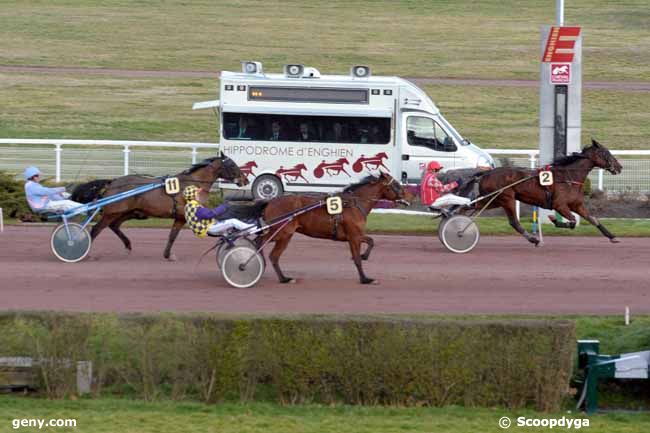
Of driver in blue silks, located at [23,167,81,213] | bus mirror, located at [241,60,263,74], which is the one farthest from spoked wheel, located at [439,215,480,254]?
bus mirror, located at [241,60,263,74]

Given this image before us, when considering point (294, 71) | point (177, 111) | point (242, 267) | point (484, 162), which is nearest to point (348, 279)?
point (242, 267)

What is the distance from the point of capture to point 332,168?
2158 cm

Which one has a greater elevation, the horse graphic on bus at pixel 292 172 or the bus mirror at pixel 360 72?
the bus mirror at pixel 360 72

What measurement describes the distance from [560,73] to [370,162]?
4477mm

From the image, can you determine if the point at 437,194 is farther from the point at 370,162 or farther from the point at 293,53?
the point at 293,53

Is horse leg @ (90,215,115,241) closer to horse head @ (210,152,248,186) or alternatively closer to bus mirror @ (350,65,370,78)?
horse head @ (210,152,248,186)

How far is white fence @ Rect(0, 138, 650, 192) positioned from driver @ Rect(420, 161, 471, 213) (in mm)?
3765

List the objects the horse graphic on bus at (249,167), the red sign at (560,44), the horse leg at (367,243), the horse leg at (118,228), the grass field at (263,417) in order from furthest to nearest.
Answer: the horse graphic on bus at (249,167), the red sign at (560,44), the horse leg at (118,228), the horse leg at (367,243), the grass field at (263,417)

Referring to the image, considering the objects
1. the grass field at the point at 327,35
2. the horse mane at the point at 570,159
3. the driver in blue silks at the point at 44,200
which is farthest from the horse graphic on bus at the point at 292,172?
the grass field at the point at 327,35

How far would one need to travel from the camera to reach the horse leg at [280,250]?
519 inches

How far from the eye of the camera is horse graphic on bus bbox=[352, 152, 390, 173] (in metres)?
21.6

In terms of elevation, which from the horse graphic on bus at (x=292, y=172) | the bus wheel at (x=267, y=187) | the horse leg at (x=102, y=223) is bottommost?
the horse leg at (x=102, y=223)

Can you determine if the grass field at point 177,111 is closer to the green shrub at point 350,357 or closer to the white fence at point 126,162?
the white fence at point 126,162

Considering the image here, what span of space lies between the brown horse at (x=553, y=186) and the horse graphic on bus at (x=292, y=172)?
583 centimetres
